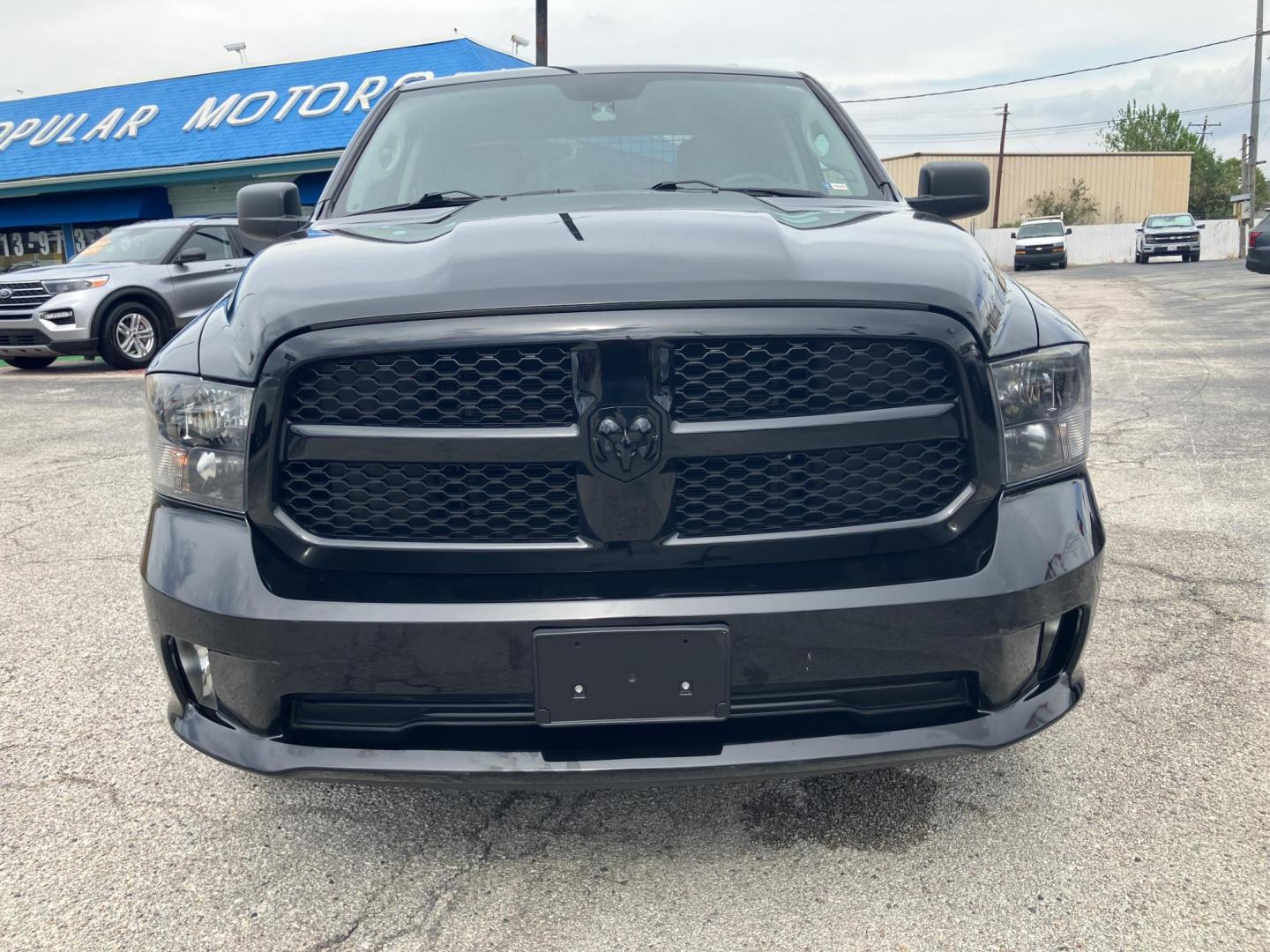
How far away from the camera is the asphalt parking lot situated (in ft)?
6.50

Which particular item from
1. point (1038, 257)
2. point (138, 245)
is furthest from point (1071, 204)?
point (138, 245)

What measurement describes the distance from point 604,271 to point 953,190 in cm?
184

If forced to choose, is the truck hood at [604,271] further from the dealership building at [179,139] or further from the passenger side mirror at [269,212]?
the dealership building at [179,139]

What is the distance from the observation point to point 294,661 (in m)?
1.88

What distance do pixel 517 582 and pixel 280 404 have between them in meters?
0.51

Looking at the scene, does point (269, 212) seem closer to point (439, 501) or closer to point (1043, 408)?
point (439, 501)

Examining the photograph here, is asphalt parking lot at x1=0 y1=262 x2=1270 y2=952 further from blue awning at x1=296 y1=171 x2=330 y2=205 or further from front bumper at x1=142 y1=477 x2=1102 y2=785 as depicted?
blue awning at x1=296 y1=171 x2=330 y2=205

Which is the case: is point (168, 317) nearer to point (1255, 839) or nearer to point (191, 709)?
point (191, 709)

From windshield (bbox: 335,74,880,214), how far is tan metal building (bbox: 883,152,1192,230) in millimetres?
58267

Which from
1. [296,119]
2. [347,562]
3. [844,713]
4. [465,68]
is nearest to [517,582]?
[347,562]

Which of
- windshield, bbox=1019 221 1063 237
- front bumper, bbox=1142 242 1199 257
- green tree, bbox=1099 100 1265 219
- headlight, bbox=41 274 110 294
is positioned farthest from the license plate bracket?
green tree, bbox=1099 100 1265 219

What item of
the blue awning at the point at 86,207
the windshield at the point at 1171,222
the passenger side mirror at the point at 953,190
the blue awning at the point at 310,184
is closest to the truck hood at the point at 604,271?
the passenger side mirror at the point at 953,190

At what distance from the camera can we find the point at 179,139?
23.2m

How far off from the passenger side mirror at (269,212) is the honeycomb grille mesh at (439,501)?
1583 mm
